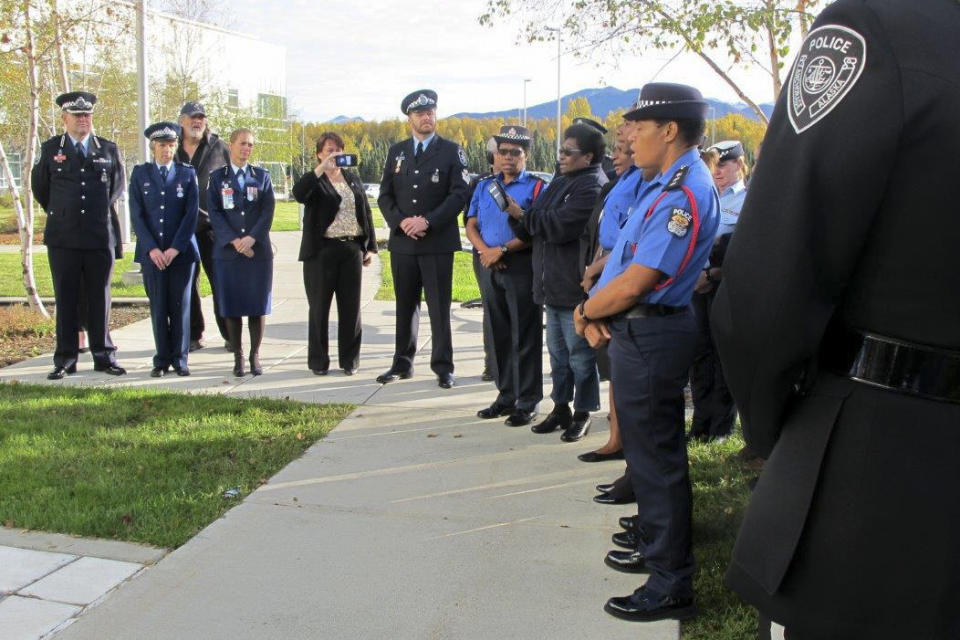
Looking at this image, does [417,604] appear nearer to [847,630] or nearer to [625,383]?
[625,383]

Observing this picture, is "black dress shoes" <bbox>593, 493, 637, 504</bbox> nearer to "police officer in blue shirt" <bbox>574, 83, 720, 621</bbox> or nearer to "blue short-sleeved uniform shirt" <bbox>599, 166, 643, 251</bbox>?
"police officer in blue shirt" <bbox>574, 83, 720, 621</bbox>

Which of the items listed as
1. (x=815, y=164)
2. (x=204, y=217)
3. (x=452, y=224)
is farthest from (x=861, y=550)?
(x=204, y=217)

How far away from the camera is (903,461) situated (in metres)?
1.61

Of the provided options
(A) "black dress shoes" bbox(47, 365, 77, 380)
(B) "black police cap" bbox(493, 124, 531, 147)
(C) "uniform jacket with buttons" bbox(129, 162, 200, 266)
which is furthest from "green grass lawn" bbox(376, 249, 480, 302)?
(A) "black dress shoes" bbox(47, 365, 77, 380)

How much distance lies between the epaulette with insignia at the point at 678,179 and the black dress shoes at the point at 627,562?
1536 millimetres

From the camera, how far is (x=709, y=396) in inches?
228

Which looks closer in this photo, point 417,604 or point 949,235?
point 949,235

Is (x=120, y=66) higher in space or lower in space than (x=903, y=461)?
higher

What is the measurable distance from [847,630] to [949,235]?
741 millimetres

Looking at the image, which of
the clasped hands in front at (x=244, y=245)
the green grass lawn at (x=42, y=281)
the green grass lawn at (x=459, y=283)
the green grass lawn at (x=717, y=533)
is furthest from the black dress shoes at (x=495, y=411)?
the green grass lawn at (x=42, y=281)

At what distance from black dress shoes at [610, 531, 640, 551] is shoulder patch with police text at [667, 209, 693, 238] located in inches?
57.2

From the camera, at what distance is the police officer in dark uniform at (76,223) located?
750 centimetres

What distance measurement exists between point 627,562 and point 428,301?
157 inches

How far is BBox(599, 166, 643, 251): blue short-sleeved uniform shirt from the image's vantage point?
15.2 feet
